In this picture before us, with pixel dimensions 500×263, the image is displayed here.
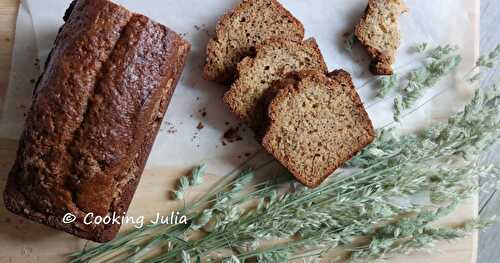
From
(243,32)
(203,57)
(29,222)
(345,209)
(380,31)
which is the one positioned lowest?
(29,222)

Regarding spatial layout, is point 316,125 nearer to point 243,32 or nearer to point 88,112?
point 243,32

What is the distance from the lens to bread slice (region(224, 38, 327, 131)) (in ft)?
9.48

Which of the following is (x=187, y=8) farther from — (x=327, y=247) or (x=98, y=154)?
(x=327, y=247)

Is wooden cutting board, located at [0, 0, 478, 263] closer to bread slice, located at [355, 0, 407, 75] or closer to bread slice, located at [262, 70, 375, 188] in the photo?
bread slice, located at [262, 70, 375, 188]

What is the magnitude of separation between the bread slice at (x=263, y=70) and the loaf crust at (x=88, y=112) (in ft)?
1.80

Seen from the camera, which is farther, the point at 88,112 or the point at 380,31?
the point at 380,31

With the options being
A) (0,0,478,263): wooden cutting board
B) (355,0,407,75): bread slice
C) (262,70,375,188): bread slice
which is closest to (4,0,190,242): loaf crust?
(0,0,478,263): wooden cutting board

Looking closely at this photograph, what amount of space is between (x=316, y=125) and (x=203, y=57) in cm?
77

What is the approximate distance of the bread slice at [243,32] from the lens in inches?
116

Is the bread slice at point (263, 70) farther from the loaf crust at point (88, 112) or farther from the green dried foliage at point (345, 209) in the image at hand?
the loaf crust at point (88, 112)

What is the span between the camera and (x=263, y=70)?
2.93 meters

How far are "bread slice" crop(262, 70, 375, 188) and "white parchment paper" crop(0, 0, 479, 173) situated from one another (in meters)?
0.22

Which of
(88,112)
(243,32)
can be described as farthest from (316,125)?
(88,112)

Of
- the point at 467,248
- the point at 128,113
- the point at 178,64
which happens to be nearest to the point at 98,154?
the point at 128,113
